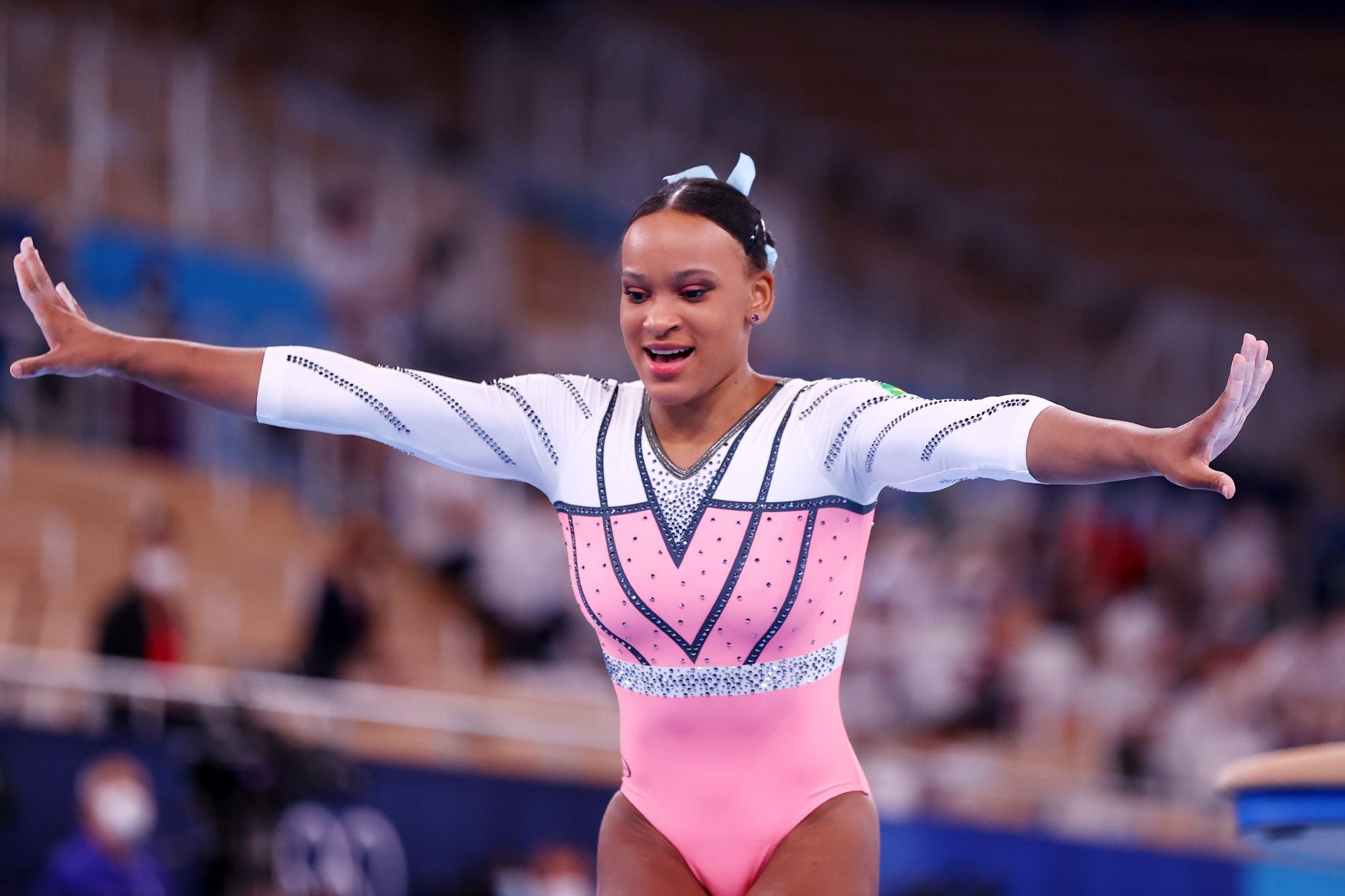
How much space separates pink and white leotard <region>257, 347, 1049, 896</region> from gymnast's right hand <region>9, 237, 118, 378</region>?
12.3 inches

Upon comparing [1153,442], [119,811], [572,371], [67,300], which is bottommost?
[119,811]

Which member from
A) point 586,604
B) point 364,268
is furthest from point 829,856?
point 364,268

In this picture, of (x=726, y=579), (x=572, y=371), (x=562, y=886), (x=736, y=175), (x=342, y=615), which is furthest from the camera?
(x=572, y=371)

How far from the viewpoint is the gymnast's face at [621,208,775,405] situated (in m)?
3.31

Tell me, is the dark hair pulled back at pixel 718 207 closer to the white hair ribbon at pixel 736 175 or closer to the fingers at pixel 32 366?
the white hair ribbon at pixel 736 175

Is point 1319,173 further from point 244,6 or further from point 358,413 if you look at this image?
point 358,413

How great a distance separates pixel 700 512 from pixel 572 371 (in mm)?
9318

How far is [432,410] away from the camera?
3428 millimetres

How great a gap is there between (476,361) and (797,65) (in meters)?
6.63

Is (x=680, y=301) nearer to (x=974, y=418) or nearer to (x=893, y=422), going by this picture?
(x=893, y=422)

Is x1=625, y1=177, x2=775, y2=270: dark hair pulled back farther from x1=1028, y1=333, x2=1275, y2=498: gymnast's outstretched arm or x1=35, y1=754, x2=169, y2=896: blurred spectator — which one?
x1=35, y1=754, x2=169, y2=896: blurred spectator

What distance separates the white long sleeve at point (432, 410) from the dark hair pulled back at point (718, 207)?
0.42 metres

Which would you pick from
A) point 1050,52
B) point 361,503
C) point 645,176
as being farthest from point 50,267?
point 1050,52

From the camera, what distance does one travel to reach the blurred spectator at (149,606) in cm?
814
